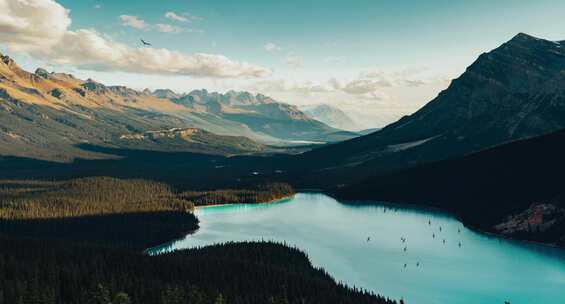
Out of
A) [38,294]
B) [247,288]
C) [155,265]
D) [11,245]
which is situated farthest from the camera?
[11,245]

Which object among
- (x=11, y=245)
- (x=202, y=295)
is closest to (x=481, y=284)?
(x=202, y=295)

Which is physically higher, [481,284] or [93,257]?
[93,257]

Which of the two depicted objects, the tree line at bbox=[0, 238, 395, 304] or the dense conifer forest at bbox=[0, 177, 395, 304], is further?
the dense conifer forest at bbox=[0, 177, 395, 304]

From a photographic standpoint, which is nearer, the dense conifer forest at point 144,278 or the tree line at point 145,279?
the tree line at point 145,279

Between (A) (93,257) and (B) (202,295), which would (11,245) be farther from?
(B) (202,295)

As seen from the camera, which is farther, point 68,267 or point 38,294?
point 68,267

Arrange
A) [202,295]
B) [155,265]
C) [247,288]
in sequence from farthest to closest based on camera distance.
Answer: [155,265]
[247,288]
[202,295]

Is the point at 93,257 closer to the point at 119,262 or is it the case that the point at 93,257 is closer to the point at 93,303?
the point at 119,262

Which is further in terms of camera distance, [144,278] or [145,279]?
[144,278]

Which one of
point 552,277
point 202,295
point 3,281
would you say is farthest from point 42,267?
point 552,277
